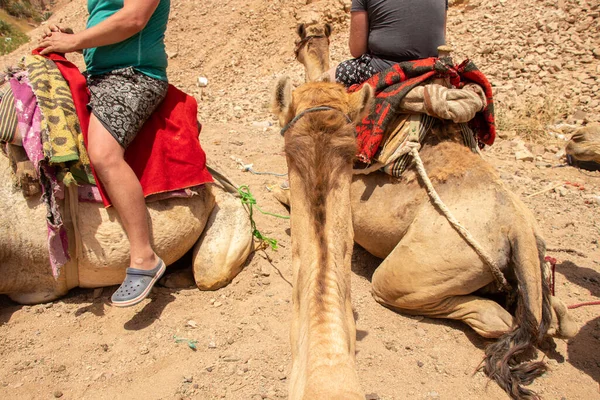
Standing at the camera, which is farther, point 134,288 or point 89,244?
point 89,244

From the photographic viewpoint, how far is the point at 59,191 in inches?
114

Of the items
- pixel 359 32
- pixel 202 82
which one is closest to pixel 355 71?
pixel 359 32

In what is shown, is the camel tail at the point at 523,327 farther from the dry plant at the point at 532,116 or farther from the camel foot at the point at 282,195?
the dry plant at the point at 532,116

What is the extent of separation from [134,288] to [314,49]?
2.10m

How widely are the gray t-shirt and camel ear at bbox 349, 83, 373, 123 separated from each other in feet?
4.27

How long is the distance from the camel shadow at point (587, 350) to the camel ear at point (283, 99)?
98.0 inches

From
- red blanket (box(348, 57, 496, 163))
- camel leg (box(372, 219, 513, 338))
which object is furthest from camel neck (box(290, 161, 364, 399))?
red blanket (box(348, 57, 496, 163))

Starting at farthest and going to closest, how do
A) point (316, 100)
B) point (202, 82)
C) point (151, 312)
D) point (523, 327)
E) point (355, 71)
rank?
point (202, 82) < point (355, 71) < point (151, 312) < point (523, 327) < point (316, 100)

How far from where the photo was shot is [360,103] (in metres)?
2.33

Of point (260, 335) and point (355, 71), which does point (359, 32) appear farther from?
point (260, 335)

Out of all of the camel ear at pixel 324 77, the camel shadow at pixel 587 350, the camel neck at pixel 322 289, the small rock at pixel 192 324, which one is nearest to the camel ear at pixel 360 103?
the camel neck at pixel 322 289

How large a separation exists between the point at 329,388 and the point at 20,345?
2325 mm

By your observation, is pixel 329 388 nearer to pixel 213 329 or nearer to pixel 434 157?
pixel 213 329

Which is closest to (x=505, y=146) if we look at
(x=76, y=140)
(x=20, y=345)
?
(x=76, y=140)
